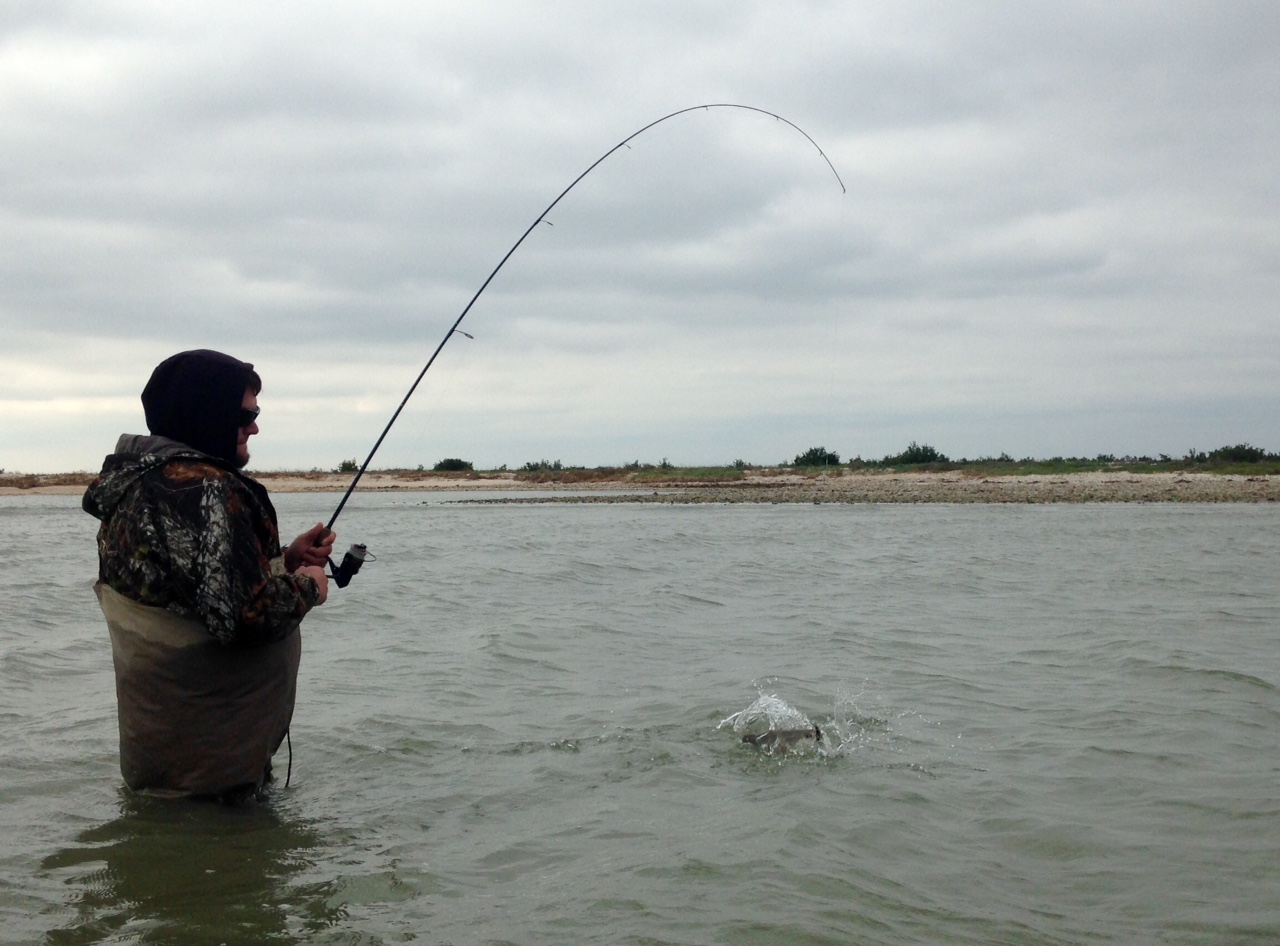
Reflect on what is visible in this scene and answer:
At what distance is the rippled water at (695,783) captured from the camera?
3422 mm

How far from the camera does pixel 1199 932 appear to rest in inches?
130

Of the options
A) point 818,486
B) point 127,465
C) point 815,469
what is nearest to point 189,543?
point 127,465

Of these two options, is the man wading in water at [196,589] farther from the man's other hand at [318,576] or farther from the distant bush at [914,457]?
the distant bush at [914,457]

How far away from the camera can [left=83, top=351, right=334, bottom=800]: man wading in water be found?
343 cm

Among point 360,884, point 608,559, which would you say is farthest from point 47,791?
point 608,559

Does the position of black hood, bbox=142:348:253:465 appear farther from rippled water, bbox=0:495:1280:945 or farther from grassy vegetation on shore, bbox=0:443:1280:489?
grassy vegetation on shore, bbox=0:443:1280:489

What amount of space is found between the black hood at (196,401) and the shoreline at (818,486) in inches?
1049

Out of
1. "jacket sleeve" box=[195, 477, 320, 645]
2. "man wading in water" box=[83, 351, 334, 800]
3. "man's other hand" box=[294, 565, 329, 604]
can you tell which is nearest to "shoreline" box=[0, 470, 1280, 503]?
"man's other hand" box=[294, 565, 329, 604]

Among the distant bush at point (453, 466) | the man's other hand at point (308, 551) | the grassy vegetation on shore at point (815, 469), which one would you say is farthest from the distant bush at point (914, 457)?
the man's other hand at point (308, 551)

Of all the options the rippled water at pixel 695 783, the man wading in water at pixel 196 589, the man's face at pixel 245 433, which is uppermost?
the man's face at pixel 245 433

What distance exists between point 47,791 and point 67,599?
7115 millimetres

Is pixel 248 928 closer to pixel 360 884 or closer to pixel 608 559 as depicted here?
pixel 360 884

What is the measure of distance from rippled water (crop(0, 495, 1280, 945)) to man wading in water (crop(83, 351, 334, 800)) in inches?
11.0

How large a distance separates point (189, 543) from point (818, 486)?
1375 inches
